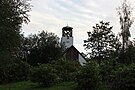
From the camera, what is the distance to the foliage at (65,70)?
31172mm

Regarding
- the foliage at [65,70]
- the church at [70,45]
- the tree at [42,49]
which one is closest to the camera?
the foliage at [65,70]

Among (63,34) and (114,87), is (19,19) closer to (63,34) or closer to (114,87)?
(114,87)

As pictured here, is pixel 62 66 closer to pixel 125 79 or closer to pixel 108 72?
pixel 108 72

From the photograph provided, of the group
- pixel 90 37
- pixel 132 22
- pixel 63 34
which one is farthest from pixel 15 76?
pixel 63 34

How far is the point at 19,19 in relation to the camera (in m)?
24.8

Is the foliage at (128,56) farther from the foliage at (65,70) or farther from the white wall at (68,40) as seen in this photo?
the white wall at (68,40)

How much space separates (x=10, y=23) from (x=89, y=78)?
7.01 m

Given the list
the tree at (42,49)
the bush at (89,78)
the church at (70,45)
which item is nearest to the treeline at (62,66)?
the bush at (89,78)

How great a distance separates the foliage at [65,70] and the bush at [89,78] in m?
5.36

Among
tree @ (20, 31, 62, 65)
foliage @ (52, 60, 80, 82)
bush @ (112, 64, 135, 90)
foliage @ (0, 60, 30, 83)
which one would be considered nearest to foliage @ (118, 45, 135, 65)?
foliage @ (52, 60, 80, 82)

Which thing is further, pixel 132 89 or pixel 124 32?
pixel 124 32

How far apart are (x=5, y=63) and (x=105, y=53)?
2620 centimetres

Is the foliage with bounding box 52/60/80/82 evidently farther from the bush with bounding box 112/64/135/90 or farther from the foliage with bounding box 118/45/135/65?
the foliage with bounding box 118/45/135/65

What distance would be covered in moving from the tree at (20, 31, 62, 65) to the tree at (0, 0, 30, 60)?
30.0m
